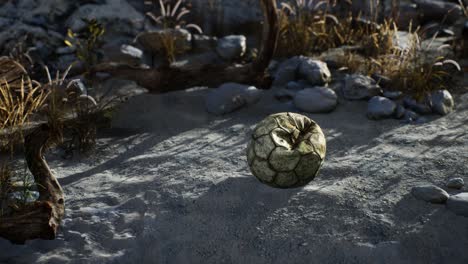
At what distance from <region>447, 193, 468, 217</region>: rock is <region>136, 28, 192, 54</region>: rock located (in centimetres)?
401

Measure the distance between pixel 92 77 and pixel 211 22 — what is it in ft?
7.03

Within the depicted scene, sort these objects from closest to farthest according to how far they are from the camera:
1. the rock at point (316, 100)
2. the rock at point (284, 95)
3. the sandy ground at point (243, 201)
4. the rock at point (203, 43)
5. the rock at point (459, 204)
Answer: the sandy ground at point (243, 201)
the rock at point (459, 204)
the rock at point (316, 100)
the rock at point (284, 95)
the rock at point (203, 43)

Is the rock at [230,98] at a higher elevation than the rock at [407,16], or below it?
below

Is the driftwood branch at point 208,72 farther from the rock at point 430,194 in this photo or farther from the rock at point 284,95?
the rock at point 430,194

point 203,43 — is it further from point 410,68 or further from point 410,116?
point 410,116

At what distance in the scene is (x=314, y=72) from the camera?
5484 mm

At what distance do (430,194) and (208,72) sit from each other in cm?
267

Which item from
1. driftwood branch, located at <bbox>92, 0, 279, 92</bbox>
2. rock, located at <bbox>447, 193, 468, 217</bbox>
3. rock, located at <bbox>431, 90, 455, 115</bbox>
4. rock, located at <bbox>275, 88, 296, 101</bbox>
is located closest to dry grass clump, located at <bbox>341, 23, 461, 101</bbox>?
rock, located at <bbox>431, 90, 455, 115</bbox>

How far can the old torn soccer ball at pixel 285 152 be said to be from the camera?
3.60 m

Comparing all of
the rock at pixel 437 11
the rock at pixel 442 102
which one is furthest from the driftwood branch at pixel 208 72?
the rock at pixel 437 11

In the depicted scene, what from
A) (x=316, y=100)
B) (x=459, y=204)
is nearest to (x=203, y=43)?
(x=316, y=100)

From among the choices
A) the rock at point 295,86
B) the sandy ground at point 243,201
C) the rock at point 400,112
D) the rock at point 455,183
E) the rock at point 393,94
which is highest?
the rock at point 393,94

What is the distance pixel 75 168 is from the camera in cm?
418

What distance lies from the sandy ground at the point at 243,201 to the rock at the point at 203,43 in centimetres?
205
